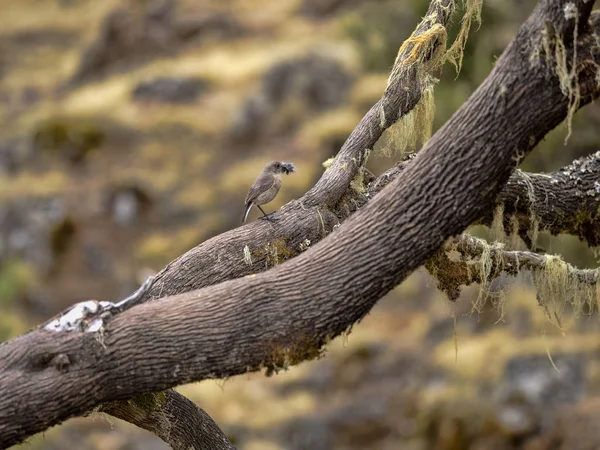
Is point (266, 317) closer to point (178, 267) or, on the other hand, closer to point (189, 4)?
point (178, 267)

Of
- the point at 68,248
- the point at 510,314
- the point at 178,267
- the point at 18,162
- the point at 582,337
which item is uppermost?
the point at 18,162

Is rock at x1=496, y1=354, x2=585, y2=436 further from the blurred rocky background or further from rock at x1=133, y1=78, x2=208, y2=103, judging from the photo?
rock at x1=133, y1=78, x2=208, y2=103

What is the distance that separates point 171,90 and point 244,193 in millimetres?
6821

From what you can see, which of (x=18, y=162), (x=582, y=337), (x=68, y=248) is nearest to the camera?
(x=582, y=337)

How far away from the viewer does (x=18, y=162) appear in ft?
76.7

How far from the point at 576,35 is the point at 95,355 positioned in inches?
121

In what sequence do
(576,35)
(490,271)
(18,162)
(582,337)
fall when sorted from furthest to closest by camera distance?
(18,162), (582,337), (490,271), (576,35)

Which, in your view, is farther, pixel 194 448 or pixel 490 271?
pixel 490 271

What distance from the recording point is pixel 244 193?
21.6 metres

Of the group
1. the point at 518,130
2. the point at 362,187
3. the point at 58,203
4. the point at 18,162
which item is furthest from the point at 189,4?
the point at 518,130

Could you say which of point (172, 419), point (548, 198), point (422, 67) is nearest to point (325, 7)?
point (422, 67)

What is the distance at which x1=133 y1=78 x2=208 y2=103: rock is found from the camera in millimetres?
26750

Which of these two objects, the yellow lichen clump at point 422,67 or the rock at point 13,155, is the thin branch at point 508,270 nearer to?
the yellow lichen clump at point 422,67

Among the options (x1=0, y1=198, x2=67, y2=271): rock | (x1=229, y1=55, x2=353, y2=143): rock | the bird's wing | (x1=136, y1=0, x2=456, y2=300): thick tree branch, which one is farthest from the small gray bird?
(x1=229, y1=55, x2=353, y2=143): rock
